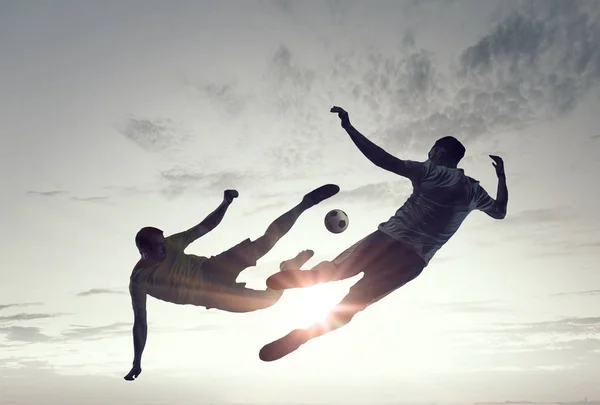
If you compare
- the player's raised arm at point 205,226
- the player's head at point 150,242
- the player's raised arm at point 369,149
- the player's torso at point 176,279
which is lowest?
the player's torso at point 176,279

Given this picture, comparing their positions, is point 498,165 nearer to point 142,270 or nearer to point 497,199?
point 497,199

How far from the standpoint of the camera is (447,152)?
1198 centimetres

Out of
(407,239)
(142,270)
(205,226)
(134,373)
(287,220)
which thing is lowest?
(134,373)

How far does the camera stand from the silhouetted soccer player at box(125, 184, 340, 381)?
1202 cm

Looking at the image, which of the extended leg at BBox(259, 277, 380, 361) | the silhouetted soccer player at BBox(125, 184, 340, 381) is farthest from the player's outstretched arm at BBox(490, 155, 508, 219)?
the silhouetted soccer player at BBox(125, 184, 340, 381)

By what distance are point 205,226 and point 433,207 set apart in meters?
4.08

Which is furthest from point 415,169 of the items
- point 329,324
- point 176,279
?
A: point 176,279

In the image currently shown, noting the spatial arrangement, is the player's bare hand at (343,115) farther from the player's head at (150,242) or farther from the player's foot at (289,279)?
the player's head at (150,242)

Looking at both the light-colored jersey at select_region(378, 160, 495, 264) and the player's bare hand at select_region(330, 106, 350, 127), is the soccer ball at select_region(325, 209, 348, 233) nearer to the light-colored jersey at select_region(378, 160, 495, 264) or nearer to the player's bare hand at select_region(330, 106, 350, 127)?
the light-colored jersey at select_region(378, 160, 495, 264)

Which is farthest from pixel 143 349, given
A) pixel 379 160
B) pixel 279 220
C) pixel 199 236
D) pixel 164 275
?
pixel 379 160

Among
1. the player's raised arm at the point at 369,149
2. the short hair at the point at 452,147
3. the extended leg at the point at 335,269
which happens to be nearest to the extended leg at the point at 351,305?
the extended leg at the point at 335,269

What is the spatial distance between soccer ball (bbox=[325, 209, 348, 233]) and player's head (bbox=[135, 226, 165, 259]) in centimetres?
309

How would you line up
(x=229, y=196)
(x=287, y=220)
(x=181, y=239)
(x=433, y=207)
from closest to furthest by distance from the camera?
(x=433, y=207) → (x=181, y=239) → (x=229, y=196) → (x=287, y=220)

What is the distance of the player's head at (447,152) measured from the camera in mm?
11984
